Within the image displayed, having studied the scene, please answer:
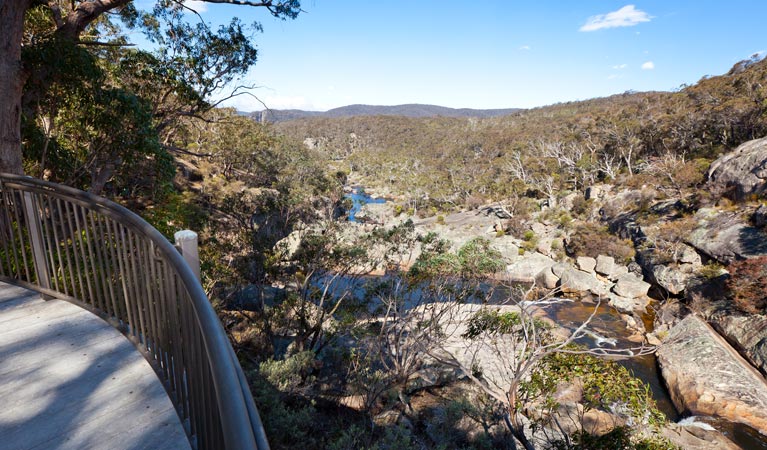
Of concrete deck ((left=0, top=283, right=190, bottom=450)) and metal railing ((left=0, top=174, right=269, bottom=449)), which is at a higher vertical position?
metal railing ((left=0, top=174, right=269, bottom=449))

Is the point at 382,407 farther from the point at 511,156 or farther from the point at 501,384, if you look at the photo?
the point at 511,156

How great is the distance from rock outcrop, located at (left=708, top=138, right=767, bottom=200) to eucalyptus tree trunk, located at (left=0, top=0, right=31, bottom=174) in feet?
101

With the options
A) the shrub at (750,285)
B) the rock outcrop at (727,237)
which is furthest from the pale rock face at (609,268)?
the shrub at (750,285)

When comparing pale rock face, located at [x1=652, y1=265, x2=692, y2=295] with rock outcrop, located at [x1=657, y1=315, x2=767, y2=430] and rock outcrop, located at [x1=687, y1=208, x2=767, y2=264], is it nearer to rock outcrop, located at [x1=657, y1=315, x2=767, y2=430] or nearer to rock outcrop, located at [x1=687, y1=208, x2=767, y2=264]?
rock outcrop, located at [x1=687, y1=208, x2=767, y2=264]

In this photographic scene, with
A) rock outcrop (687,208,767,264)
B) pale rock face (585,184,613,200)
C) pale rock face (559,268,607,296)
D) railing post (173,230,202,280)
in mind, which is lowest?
pale rock face (559,268,607,296)

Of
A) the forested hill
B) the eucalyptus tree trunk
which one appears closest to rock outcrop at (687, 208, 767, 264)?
the forested hill

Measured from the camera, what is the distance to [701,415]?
11.7 meters

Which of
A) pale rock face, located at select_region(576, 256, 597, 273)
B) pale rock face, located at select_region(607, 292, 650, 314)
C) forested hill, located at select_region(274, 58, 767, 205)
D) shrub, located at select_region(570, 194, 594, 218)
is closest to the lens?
pale rock face, located at select_region(607, 292, 650, 314)

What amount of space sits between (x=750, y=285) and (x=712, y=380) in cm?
548

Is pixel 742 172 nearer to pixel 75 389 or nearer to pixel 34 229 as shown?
pixel 75 389

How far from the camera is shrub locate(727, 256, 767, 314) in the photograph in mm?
14391

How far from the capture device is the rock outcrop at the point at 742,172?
2162 centimetres

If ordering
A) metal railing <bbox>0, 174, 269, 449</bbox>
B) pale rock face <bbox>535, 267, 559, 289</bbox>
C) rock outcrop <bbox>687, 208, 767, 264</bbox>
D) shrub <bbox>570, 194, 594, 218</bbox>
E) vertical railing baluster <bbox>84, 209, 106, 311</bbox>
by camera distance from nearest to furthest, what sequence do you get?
metal railing <bbox>0, 174, 269, 449</bbox> → vertical railing baluster <bbox>84, 209, 106, 311</bbox> → rock outcrop <bbox>687, 208, 767, 264</bbox> → pale rock face <bbox>535, 267, 559, 289</bbox> → shrub <bbox>570, 194, 594, 218</bbox>

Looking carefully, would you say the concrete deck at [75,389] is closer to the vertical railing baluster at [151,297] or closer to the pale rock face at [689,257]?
the vertical railing baluster at [151,297]
